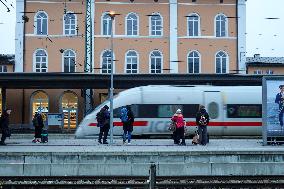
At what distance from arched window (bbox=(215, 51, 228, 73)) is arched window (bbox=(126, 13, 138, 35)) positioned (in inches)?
292

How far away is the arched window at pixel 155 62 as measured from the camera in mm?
45844

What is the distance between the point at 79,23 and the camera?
4594 cm

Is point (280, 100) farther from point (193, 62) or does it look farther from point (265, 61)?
point (265, 61)

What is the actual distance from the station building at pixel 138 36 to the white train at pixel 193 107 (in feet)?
52.8

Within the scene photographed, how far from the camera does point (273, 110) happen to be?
22.1m

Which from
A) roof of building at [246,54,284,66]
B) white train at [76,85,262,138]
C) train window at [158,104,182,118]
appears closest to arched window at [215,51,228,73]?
roof of building at [246,54,284,66]

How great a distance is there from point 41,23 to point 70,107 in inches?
313

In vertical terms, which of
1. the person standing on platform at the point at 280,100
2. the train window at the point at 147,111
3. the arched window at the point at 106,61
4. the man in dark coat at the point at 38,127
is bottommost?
the man in dark coat at the point at 38,127

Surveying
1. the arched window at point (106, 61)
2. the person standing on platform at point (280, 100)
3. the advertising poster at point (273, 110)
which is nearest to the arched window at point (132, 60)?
the arched window at point (106, 61)

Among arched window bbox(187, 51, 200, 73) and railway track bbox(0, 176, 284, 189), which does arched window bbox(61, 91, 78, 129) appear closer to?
arched window bbox(187, 51, 200, 73)

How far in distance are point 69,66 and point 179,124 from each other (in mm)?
24466

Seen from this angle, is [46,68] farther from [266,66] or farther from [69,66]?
[266,66]

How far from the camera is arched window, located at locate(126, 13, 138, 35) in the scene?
46.1 m

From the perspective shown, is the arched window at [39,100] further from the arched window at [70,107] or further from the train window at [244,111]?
the train window at [244,111]
